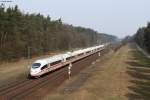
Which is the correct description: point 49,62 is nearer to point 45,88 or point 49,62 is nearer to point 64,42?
point 45,88

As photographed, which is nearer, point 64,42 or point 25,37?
point 25,37

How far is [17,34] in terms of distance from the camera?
266 ft

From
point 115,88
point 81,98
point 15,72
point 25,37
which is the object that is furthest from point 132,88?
point 25,37

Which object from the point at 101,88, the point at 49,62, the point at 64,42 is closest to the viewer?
the point at 101,88

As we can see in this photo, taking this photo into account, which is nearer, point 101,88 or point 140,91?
point 140,91

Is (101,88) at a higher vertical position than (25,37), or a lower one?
lower

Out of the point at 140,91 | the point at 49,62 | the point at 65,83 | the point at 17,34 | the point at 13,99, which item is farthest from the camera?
the point at 17,34

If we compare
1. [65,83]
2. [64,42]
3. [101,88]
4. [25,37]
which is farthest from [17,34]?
[64,42]

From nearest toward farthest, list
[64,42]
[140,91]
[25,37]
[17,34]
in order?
[140,91] < [17,34] < [25,37] < [64,42]

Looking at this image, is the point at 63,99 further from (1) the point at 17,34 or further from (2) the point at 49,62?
(1) the point at 17,34

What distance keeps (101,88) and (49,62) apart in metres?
16.3

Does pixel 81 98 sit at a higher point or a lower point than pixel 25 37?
lower

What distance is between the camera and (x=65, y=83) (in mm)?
41625

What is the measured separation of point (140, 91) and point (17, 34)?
52059 millimetres
